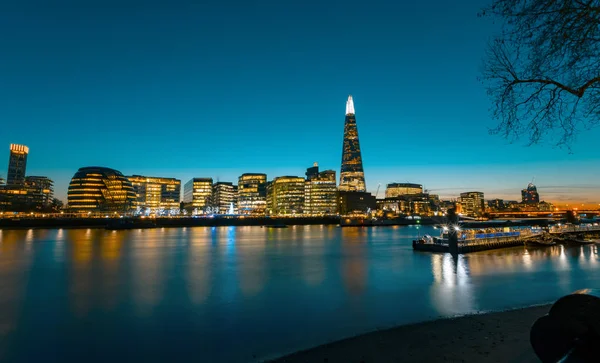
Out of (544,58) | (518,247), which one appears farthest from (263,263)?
(518,247)

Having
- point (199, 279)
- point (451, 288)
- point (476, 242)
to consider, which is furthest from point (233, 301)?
point (476, 242)

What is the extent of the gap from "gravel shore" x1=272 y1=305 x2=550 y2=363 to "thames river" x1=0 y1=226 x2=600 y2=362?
2380 mm

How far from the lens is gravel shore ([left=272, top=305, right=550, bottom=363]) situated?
34.2ft

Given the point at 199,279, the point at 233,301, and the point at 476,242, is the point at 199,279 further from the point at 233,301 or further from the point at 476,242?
the point at 476,242

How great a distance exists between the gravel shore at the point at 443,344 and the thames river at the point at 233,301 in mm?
2380

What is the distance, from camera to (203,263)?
152 ft

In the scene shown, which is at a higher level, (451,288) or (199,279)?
(451,288)

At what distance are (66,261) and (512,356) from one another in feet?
173

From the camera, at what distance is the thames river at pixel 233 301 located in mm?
15398

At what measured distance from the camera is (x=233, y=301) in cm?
2412

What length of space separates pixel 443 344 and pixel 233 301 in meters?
15.6

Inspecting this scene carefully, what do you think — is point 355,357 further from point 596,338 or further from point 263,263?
point 263,263

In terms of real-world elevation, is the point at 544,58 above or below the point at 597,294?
above

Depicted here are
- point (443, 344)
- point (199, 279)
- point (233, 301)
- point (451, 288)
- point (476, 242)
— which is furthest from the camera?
point (476, 242)
